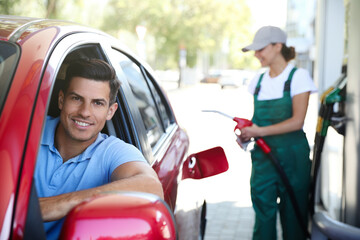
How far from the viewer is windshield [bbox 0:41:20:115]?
5.39ft

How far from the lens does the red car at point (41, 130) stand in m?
1.38

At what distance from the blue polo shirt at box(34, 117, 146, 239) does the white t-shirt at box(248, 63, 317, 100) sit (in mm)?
2221

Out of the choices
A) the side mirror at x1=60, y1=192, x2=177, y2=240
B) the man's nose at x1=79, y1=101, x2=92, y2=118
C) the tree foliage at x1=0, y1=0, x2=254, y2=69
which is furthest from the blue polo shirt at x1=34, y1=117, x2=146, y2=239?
the tree foliage at x1=0, y1=0, x2=254, y2=69

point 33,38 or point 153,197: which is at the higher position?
point 33,38

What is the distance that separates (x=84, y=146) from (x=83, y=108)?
183 millimetres

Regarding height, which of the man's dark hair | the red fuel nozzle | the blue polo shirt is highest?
the man's dark hair

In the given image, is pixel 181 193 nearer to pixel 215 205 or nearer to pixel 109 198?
pixel 109 198

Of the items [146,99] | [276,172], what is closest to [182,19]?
[276,172]

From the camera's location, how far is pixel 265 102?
14.2 feet

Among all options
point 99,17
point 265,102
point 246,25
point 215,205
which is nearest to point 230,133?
point 215,205

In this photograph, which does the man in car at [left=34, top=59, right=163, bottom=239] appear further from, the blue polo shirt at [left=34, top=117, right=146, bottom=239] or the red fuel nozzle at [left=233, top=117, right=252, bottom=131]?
the red fuel nozzle at [left=233, top=117, right=252, bottom=131]

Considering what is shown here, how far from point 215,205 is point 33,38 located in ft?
16.8

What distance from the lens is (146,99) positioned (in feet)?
10.4

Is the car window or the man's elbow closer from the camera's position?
the man's elbow
